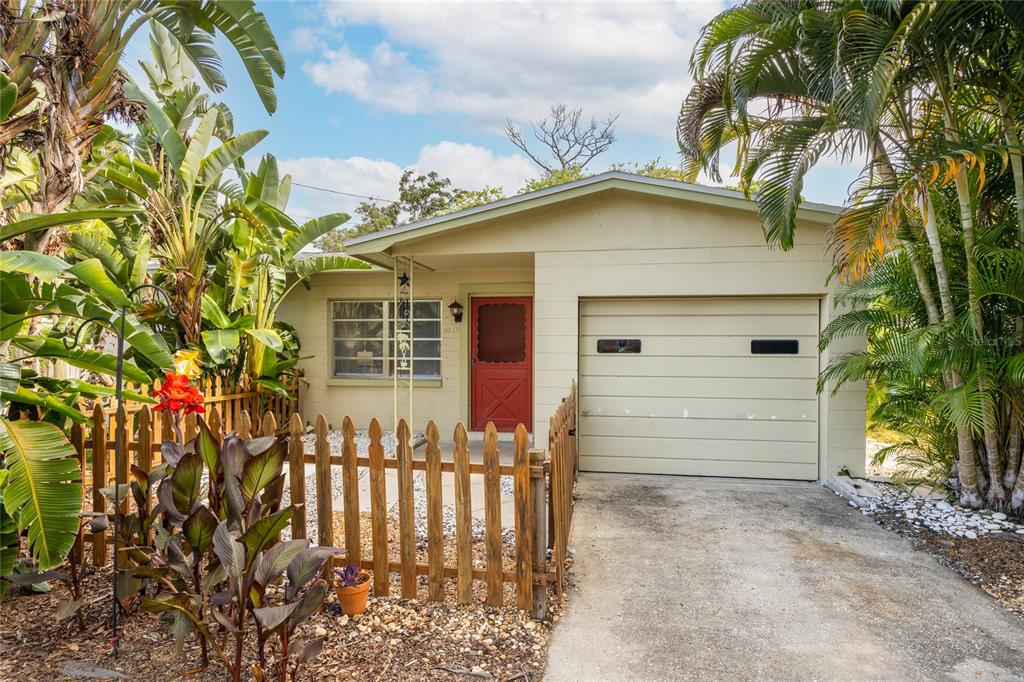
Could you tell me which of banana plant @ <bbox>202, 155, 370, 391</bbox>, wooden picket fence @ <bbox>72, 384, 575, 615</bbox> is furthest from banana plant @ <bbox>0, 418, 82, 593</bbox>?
banana plant @ <bbox>202, 155, 370, 391</bbox>

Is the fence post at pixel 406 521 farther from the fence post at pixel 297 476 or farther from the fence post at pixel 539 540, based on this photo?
the fence post at pixel 539 540

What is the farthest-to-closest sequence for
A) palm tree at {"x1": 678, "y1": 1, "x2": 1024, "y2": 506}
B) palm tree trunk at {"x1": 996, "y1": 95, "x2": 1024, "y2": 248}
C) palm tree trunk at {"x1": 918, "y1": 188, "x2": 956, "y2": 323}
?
palm tree trunk at {"x1": 918, "y1": 188, "x2": 956, "y2": 323} → palm tree trunk at {"x1": 996, "y1": 95, "x2": 1024, "y2": 248} → palm tree at {"x1": 678, "y1": 1, "x2": 1024, "y2": 506}

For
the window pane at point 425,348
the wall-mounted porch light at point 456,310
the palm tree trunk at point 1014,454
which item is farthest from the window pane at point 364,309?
the palm tree trunk at point 1014,454

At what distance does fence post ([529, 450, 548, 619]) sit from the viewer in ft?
9.91

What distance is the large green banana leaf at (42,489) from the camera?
2660 mm

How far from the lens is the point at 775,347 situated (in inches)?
245

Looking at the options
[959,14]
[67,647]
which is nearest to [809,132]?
[959,14]

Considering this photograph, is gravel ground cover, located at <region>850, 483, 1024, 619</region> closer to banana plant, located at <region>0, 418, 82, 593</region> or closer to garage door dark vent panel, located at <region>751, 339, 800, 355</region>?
garage door dark vent panel, located at <region>751, 339, 800, 355</region>

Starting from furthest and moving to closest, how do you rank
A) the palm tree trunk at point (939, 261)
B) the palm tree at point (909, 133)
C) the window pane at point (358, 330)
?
the window pane at point (358, 330), the palm tree trunk at point (939, 261), the palm tree at point (909, 133)

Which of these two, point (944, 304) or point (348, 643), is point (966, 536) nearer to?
point (944, 304)

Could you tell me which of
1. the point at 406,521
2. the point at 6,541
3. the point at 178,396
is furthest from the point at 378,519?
the point at 6,541

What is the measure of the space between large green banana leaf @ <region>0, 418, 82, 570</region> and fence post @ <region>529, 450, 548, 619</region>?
7.82ft

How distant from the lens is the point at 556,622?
120 inches

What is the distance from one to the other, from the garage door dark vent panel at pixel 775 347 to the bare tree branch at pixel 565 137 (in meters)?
19.5
